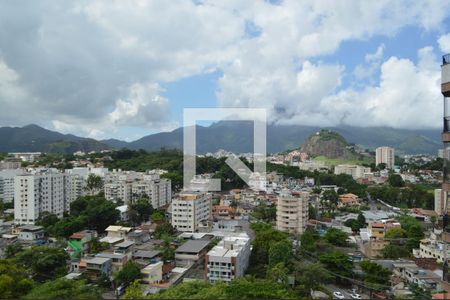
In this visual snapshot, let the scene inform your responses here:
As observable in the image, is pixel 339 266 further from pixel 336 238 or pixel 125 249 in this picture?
pixel 125 249

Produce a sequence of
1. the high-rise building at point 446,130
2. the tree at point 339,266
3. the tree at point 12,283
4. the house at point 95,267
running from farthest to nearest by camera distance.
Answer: the tree at point 339,266
the house at point 95,267
the tree at point 12,283
the high-rise building at point 446,130

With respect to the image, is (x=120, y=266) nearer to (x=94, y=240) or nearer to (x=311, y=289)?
(x=94, y=240)

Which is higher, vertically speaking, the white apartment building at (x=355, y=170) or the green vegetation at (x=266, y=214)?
the white apartment building at (x=355, y=170)

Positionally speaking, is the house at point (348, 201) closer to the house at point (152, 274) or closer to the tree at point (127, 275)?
the house at point (152, 274)

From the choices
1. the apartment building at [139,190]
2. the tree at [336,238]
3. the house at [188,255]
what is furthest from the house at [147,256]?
the apartment building at [139,190]

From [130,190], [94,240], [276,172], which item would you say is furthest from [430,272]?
[276,172]

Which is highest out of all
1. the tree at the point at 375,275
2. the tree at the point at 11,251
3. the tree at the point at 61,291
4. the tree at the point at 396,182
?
the tree at the point at 396,182
